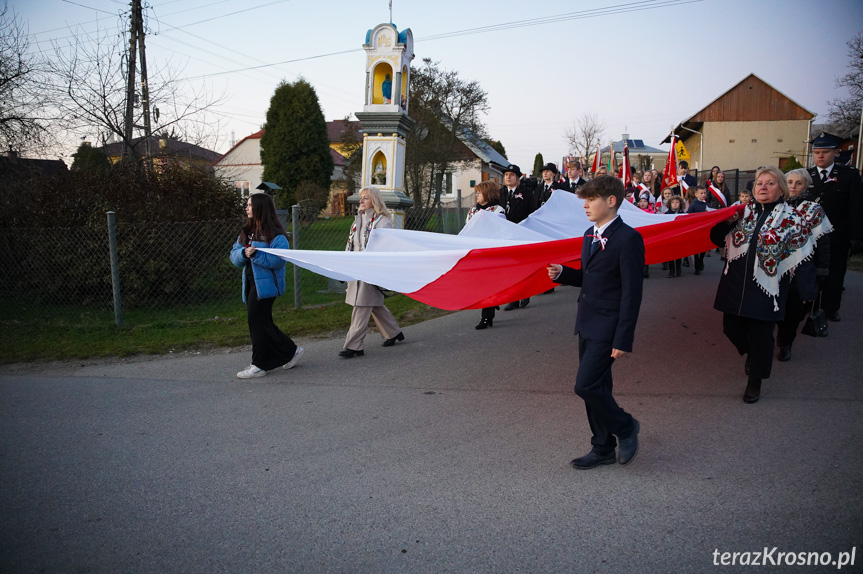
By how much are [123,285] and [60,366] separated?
317 centimetres

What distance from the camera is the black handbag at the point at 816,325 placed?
641 centimetres

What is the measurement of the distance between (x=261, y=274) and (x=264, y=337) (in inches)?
25.4

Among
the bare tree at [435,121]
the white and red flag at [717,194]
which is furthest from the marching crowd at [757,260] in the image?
the bare tree at [435,121]

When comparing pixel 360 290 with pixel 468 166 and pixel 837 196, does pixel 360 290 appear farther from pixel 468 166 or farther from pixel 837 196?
pixel 468 166

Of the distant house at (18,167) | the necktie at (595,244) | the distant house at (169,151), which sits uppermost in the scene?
the distant house at (169,151)

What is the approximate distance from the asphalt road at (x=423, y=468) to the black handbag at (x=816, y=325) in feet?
0.95

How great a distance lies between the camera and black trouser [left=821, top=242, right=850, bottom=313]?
6629 mm

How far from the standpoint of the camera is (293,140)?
33656 mm

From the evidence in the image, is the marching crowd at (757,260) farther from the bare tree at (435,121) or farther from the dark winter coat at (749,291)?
the bare tree at (435,121)

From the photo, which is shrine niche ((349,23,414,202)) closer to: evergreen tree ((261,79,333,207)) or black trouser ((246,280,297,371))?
black trouser ((246,280,297,371))

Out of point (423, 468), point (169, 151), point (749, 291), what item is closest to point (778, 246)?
point (749, 291)

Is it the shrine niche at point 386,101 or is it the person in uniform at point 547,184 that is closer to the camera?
the person in uniform at point 547,184

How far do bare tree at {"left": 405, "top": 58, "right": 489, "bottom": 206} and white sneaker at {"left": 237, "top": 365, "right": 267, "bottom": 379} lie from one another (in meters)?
24.8
